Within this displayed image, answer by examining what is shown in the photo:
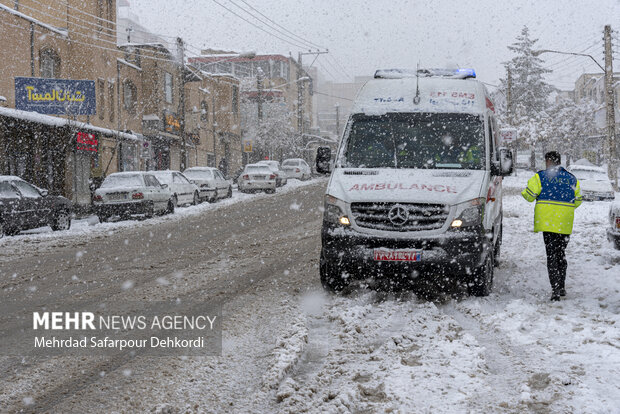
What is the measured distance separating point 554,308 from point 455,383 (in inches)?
111

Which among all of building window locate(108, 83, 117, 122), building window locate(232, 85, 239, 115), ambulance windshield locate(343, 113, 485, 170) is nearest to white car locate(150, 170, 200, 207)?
building window locate(108, 83, 117, 122)

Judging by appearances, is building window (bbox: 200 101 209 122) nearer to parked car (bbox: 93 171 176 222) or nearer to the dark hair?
parked car (bbox: 93 171 176 222)

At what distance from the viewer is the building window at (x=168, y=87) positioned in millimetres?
39197

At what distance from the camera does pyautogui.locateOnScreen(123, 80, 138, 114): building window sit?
3459 centimetres

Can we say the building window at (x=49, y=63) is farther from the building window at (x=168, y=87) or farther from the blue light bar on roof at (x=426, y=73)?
the blue light bar on roof at (x=426, y=73)

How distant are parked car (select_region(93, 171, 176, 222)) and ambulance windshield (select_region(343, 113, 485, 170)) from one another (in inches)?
456

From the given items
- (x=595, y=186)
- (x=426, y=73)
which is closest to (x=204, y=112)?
(x=595, y=186)

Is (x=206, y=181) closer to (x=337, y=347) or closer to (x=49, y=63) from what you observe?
(x=49, y=63)

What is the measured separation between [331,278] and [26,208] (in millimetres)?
10273

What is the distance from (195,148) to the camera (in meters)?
46.6

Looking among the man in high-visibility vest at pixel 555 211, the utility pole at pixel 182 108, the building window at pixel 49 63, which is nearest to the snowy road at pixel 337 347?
the man in high-visibility vest at pixel 555 211

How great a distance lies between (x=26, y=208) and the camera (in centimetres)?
1501

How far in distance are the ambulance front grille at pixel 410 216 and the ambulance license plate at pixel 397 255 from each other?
25 centimetres

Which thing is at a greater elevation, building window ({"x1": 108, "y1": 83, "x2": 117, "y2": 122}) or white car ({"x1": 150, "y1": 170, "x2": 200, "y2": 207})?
building window ({"x1": 108, "y1": 83, "x2": 117, "y2": 122})
